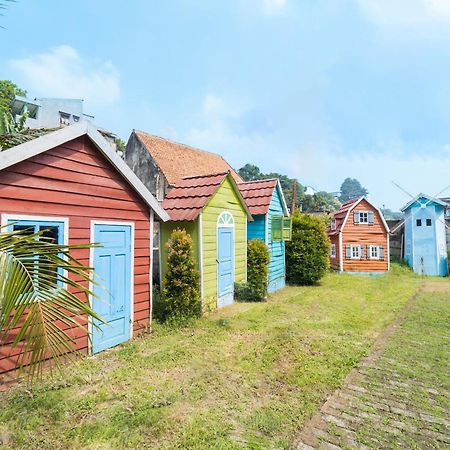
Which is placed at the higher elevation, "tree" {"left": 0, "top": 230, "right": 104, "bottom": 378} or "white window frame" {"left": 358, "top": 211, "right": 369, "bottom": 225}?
"white window frame" {"left": 358, "top": 211, "right": 369, "bottom": 225}

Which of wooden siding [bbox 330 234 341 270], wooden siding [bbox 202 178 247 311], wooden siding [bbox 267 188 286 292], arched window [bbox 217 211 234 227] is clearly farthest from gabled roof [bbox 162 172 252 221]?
wooden siding [bbox 330 234 341 270]

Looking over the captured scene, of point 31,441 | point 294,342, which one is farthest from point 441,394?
point 31,441

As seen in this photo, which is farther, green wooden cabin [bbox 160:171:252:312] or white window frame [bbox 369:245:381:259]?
white window frame [bbox 369:245:381:259]

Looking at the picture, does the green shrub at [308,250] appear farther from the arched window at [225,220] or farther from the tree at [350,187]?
the tree at [350,187]

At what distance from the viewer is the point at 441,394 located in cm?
445

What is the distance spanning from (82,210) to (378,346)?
21.9 ft

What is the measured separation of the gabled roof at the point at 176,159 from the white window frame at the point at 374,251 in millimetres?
10281

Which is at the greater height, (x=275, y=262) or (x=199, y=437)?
(x=275, y=262)

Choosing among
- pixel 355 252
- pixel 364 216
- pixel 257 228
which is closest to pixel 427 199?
pixel 364 216

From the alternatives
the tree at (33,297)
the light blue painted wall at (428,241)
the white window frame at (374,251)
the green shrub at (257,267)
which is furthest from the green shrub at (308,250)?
the tree at (33,297)

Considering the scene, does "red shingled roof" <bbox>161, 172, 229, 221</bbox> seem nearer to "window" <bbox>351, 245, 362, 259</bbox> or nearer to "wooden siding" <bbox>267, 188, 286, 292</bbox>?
"wooden siding" <bbox>267, 188, 286, 292</bbox>

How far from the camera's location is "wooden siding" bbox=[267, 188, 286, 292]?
1273 cm

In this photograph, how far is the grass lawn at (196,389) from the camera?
3.46m

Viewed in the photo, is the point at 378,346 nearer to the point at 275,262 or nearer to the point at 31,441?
the point at 31,441
